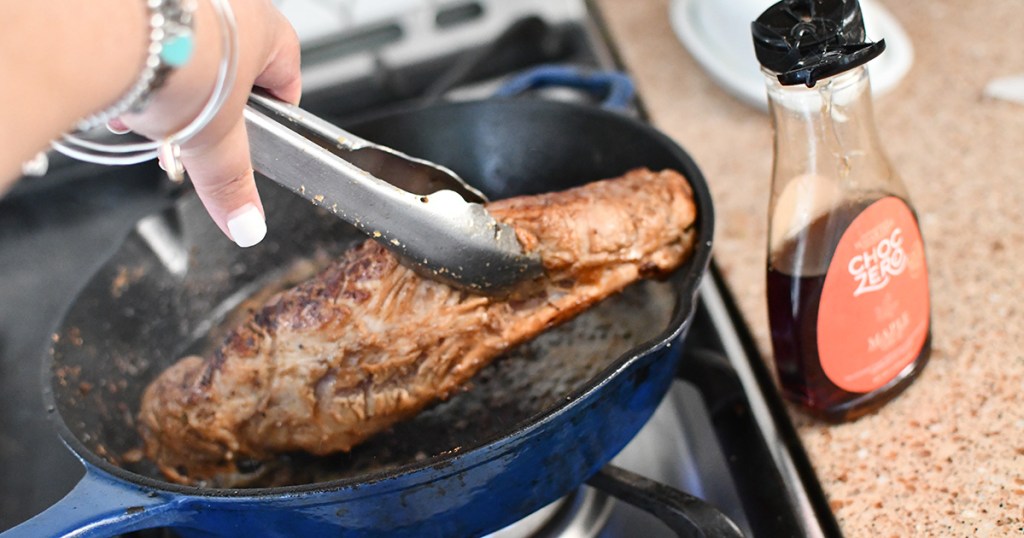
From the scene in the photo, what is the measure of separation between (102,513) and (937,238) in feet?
2.73

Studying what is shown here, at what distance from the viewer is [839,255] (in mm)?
673

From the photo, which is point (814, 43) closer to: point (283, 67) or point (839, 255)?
point (839, 255)

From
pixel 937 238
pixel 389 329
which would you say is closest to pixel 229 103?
pixel 389 329

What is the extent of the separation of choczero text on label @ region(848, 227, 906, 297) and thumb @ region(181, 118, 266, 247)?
0.47 metres

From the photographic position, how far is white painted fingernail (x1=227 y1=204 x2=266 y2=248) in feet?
2.04

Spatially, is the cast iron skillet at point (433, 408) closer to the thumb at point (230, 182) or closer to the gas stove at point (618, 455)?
the gas stove at point (618, 455)

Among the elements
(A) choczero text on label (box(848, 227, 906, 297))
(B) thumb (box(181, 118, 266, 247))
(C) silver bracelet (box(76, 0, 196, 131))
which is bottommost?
(A) choczero text on label (box(848, 227, 906, 297))

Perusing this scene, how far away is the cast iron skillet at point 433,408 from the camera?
1.99ft

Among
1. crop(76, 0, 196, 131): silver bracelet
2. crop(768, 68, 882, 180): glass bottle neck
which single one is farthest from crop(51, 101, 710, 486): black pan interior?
crop(76, 0, 196, 131): silver bracelet

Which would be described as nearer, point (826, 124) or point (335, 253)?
point (826, 124)

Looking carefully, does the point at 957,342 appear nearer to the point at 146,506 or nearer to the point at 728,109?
the point at 728,109

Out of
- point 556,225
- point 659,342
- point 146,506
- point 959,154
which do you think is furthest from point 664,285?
point 146,506

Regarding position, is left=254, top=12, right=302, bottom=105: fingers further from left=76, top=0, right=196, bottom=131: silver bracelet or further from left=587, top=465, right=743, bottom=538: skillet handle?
left=587, top=465, right=743, bottom=538: skillet handle

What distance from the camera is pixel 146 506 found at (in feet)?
1.99
